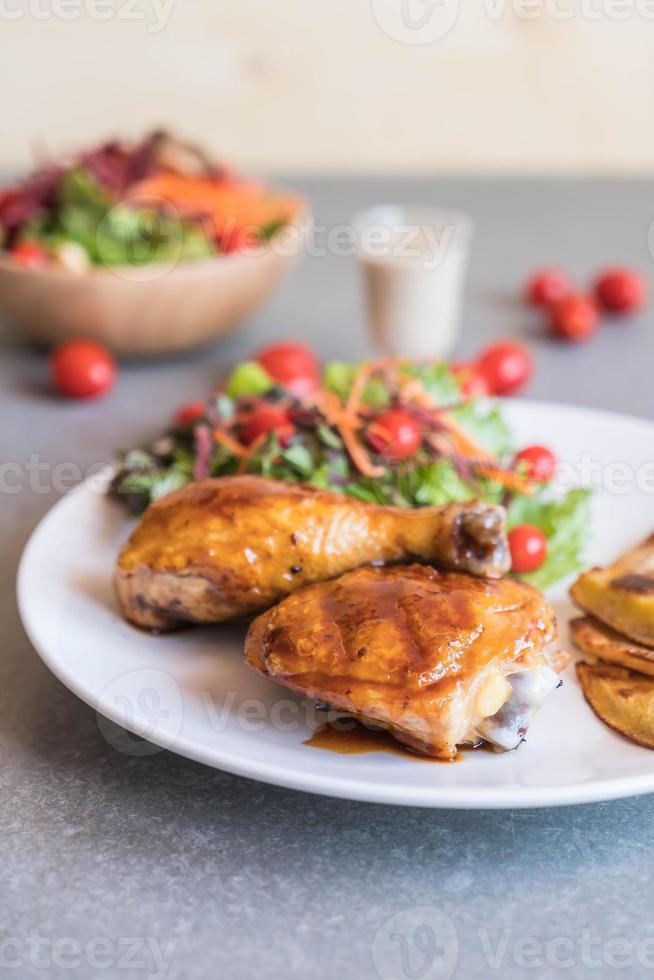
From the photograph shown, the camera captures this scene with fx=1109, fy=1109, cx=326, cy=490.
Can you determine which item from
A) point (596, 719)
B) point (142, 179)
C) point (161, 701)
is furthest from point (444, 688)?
point (142, 179)

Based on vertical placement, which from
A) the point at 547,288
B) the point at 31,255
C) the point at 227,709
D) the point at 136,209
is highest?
the point at 136,209

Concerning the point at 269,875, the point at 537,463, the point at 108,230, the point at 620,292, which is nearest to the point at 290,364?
the point at 108,230

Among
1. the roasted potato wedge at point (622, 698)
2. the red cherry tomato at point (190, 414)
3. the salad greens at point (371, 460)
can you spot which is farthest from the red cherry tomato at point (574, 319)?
the roasted potato wedge at point (622, 698)

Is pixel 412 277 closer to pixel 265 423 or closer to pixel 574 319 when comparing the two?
pixel 574 319

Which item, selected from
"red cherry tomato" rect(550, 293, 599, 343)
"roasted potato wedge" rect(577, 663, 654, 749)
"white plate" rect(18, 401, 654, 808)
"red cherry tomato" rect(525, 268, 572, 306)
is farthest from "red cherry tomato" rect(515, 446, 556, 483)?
"red cherry tomato" rect(525, 268, 572, 306)

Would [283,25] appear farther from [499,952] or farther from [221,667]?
[499,952]

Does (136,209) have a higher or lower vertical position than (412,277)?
higher

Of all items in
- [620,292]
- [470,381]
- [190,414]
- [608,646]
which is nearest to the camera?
[608,646]
